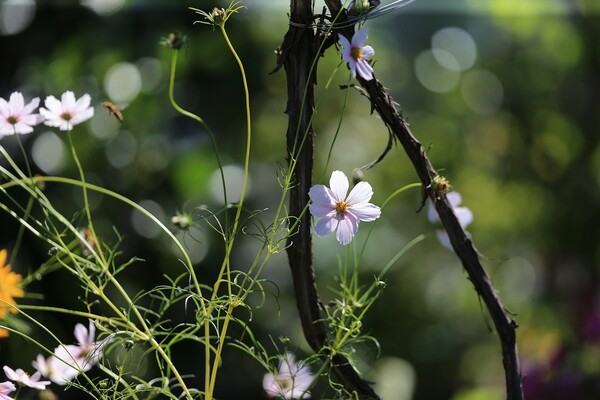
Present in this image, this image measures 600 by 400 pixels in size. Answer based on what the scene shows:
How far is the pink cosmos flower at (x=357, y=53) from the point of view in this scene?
436 millimetres

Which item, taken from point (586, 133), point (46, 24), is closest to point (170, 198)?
point (46, 24)

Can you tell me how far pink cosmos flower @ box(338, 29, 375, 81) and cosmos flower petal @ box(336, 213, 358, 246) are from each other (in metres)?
0.07

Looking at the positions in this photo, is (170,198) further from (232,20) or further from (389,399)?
(389,399)

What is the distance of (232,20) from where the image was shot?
205cm

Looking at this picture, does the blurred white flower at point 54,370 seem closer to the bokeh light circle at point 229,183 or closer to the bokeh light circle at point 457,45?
the bokeh light circle at point 229,183

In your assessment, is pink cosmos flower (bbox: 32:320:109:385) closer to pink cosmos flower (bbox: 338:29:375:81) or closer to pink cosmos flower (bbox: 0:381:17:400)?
pink cosmos flower (bbox: 0:381:17:400)

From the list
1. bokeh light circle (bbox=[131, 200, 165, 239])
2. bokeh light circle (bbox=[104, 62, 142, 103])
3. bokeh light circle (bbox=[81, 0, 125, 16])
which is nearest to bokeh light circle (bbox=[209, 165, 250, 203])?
bokeh light circle (bbox=[131, 200, 165, 239])

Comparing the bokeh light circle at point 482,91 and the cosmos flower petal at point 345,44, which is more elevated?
the bokeh light circle at point 482,91

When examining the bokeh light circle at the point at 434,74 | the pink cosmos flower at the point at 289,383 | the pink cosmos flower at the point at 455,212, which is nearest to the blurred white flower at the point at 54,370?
the pink cosmos flower at the point at 289,383

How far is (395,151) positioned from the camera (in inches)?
79.9

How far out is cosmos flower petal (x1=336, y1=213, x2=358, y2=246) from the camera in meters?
0.46

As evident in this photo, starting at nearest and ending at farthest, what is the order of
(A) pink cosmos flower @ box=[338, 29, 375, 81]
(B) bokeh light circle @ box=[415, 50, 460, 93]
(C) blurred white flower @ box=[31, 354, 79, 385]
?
1. (A) pink cosmos flower @ box=[338, 29, 375, 81]
2. (C) blurred white flower @ box=[31, 354, 79, 385]
3. (B) bokeh light circle @ box=[415, 50, 460, 93]

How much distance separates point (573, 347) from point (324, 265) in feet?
2.06

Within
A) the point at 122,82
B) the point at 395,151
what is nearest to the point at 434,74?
the point at 395,151
